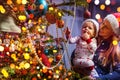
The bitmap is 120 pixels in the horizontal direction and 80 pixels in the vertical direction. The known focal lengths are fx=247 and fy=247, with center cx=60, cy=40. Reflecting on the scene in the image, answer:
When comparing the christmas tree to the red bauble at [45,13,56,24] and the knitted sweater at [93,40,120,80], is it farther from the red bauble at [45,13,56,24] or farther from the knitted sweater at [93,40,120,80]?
the knitted sweater at [93,40,120,80]

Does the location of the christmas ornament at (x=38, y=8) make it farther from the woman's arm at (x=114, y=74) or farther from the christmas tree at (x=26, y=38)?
the woman's arm at (x=114, y=74)

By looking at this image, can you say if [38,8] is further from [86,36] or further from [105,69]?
[105,69]

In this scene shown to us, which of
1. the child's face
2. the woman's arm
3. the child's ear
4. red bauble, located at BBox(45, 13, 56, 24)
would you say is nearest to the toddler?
the child's face

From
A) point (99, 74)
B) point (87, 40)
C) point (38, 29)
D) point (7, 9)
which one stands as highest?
point (7, 9)

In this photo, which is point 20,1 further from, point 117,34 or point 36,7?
point 117,34

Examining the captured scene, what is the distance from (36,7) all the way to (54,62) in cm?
35

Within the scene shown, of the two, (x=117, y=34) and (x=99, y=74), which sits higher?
(x=117, y=34)

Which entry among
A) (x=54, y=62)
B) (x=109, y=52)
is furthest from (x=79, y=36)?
(x=54, y=62)

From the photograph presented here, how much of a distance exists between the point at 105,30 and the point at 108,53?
0.14m

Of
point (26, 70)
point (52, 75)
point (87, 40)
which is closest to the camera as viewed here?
point (26, 70)

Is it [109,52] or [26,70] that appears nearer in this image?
[26,70]

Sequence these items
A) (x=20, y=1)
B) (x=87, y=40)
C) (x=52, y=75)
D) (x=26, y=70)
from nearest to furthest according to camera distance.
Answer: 1. (x=20, y=1)
2. (x=26, y=70)
3. (x=52, y=75)
4. (x=87, y=40)

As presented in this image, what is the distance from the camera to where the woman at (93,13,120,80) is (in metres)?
1.50

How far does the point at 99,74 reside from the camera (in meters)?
1.54
